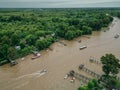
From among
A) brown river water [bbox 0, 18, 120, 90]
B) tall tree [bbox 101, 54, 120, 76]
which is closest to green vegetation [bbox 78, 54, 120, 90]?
tall tree [bbox 101, 54, 120, 76]

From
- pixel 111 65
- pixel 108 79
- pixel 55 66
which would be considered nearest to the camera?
pixel 108 79

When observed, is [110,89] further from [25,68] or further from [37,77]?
[25,68]

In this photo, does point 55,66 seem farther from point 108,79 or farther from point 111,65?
point 111,65

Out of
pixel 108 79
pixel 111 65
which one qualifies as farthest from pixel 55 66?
pixel 111 65

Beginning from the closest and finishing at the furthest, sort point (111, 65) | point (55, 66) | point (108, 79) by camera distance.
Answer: point (108, 79) → point (111, 65) → point (55, 66)

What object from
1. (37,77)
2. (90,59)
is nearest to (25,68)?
(37,77)

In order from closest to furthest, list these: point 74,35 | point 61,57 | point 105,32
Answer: point 61,57 < point 74,35 < point 105,32

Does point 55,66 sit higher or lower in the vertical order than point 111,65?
lower

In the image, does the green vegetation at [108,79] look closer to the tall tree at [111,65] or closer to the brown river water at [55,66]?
the tall tree at [111,65]
